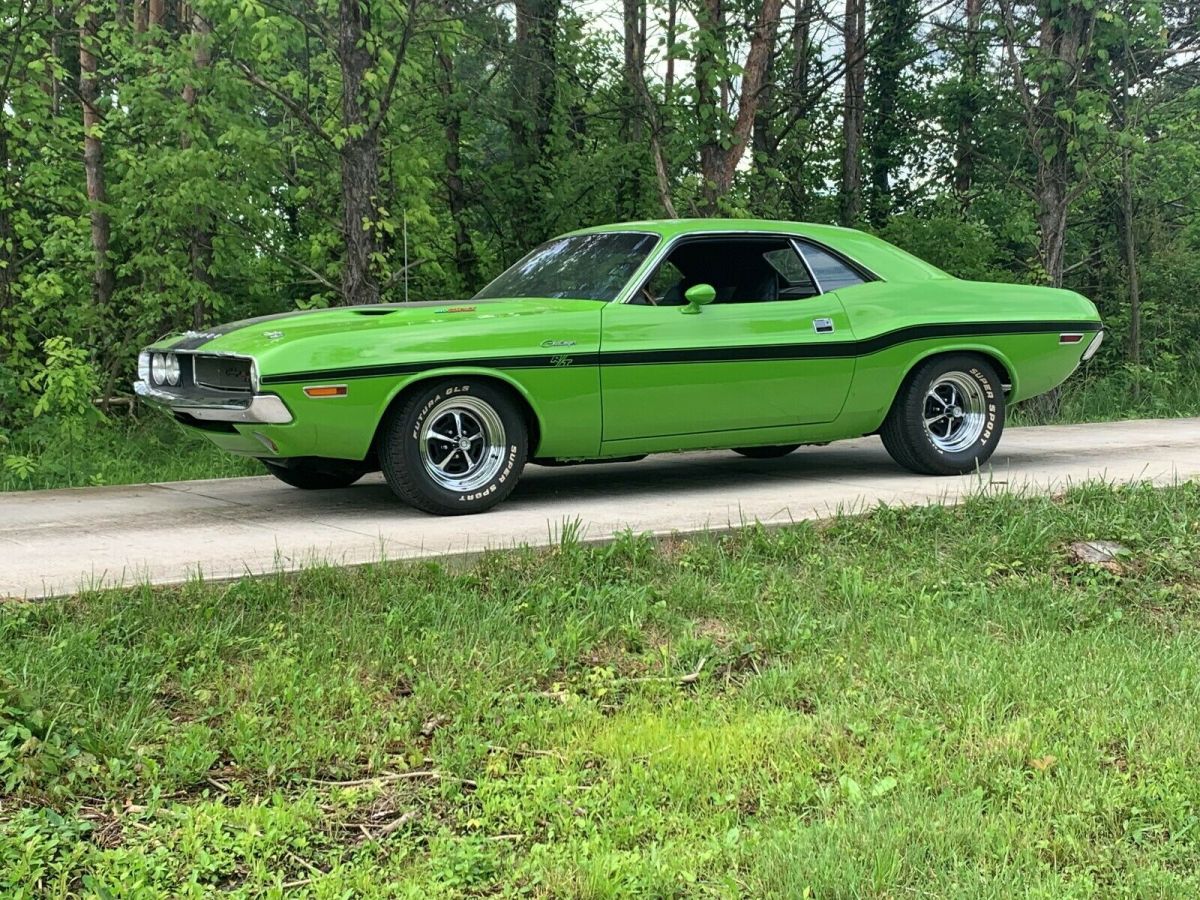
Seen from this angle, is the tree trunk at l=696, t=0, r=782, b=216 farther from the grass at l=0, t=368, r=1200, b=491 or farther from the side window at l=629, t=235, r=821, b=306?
the side window at l=629, t=235, r=821, b=306

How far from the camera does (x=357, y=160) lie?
30.0 feet

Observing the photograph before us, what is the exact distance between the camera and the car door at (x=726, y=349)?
6.31 m

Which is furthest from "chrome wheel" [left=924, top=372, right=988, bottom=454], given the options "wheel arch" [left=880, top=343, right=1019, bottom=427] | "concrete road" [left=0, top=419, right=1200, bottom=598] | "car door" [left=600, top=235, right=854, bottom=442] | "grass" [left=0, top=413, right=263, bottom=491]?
"grass" [left=0, top=413, right=263, bottom=491]

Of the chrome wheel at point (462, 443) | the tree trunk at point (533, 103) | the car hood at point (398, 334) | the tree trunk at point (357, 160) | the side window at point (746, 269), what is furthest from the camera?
the tree trunk at point (533, 103)

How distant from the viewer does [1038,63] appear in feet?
39.9

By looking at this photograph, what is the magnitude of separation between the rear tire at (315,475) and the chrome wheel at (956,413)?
3572 mm

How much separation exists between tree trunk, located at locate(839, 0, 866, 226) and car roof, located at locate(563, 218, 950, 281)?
9.60 metres

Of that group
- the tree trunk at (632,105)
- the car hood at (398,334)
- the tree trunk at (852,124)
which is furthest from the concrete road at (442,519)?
the tree trunk at (852,124)

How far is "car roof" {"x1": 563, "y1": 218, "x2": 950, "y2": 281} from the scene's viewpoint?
6.93 metres

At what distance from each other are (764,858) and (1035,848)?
0.65m

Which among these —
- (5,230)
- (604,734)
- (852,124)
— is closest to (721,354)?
(604,734)

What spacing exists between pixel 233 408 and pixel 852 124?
45.3 ft

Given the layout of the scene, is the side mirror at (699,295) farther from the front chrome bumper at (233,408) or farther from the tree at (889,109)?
the tree at (889,109)

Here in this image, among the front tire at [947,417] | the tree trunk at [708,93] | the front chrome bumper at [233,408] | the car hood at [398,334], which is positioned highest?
the tree trunk at [708,93]
